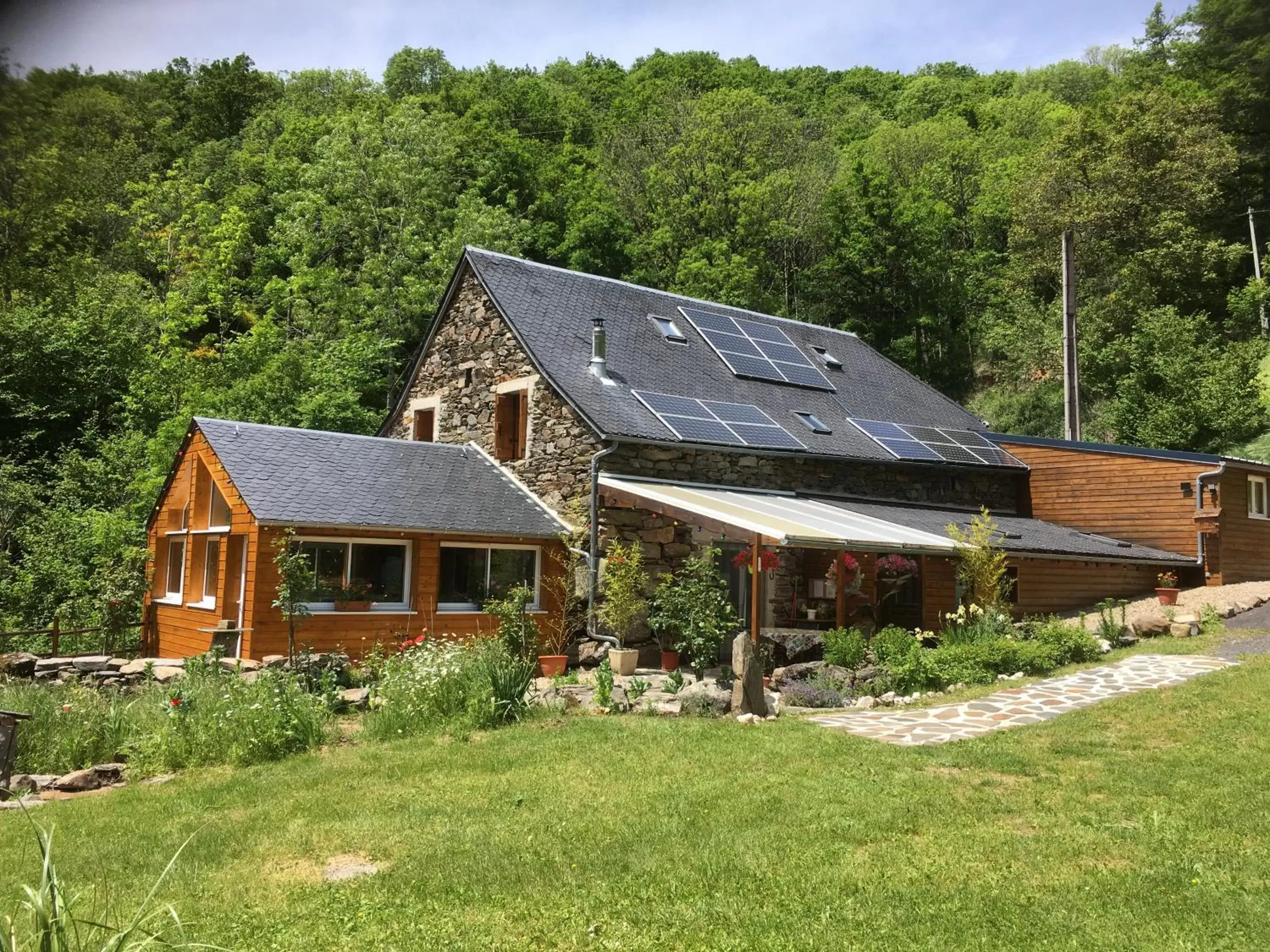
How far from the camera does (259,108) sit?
37500 mm

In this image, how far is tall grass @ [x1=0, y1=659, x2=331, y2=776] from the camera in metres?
8.23

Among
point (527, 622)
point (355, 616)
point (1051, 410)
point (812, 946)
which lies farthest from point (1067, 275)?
point (812, 946)

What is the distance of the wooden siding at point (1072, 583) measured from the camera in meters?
16.8

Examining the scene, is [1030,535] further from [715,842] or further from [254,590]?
[715,842]

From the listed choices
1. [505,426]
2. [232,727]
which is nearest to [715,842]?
[232,727]

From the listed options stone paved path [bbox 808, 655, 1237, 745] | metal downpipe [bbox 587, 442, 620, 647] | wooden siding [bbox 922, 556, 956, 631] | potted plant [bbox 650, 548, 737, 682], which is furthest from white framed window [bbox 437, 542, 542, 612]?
wooden siding [bbox 922, 556, 956, 631]

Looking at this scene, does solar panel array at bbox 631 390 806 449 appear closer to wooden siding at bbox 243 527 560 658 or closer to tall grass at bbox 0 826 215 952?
wooden siding at bbox 243 527 560 658

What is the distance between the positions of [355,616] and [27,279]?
1071cm

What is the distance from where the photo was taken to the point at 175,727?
27.6 ft

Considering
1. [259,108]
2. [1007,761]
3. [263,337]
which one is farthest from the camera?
[259,108]

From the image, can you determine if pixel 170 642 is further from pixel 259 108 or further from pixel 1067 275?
pixel 259 108

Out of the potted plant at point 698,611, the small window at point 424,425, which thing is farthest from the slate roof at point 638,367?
the small window at point 424,425

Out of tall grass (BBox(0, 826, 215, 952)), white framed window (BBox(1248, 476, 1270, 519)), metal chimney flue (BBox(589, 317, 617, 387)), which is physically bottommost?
tall grass (BBox(0, 826, 215, 952))

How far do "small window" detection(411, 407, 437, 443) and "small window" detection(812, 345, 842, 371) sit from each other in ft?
28.6
